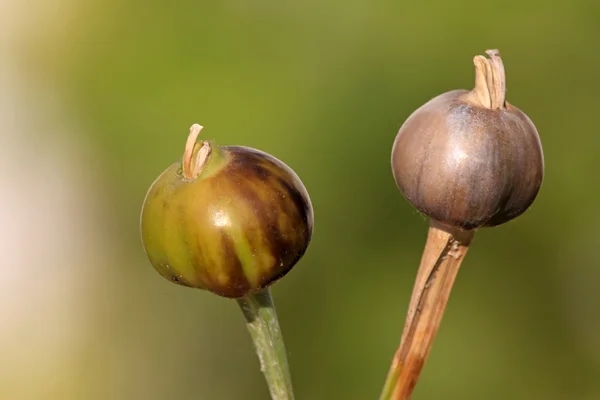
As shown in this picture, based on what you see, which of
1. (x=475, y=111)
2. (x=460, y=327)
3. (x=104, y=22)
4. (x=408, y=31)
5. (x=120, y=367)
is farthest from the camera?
(x=104, y=22)

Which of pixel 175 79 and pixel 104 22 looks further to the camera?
pixel 104 22

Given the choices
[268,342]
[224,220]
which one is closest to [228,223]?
[224,220]

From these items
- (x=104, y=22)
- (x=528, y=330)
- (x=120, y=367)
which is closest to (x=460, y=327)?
(x=528, y=330)

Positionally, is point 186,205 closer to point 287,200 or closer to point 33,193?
point 287,200

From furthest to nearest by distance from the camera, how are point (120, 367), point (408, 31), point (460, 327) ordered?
point (120, 367)
point (408, 31)
point (460, 327)

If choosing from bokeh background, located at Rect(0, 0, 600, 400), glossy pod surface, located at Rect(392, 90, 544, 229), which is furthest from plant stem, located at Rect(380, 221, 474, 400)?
bokeh background, located at Rect(0, 0, 600, 400)

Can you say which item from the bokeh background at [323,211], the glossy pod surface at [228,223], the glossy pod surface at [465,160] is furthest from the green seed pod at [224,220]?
the bokeh background at [323,211]

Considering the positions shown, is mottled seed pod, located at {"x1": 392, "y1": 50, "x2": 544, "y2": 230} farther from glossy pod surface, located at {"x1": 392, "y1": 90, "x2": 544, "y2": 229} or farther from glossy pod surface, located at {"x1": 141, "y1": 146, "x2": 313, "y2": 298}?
glossy pod surface, located at {"x1": 141, "y1": 146, "x2": 313, "y2": 298}
